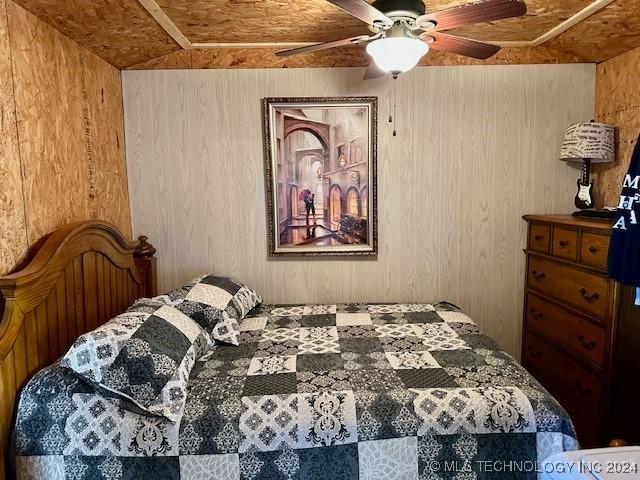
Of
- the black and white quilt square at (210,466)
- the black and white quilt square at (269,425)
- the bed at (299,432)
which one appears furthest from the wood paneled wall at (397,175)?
the black and white quilt square at (210,466)

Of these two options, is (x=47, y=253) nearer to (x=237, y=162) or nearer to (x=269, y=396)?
(x=269, y=396)

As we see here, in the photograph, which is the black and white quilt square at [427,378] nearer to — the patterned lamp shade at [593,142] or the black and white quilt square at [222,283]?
the black and white quilt square at [222,283]

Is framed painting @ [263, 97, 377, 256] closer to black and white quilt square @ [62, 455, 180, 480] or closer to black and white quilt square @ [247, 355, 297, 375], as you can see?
black and white quilt square @ [247, 355, 297, 375]

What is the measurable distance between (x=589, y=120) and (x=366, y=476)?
274 cm

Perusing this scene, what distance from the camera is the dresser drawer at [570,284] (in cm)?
221

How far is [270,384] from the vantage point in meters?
1.72

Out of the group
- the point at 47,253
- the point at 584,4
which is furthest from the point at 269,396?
the point at 584,4

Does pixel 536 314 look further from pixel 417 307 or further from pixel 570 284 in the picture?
pixel 417 307

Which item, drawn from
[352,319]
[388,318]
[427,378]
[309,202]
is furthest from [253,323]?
[427,378]

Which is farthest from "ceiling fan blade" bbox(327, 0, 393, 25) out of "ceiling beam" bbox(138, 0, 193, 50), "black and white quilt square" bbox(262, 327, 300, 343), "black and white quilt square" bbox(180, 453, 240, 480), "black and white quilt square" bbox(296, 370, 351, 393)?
"black and white quilt square" bbox(180, 453, 240, 480)

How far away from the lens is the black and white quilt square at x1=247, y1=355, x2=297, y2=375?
186 cm

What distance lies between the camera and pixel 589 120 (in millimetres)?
2889

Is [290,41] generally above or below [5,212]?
above

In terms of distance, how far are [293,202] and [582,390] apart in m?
2.07
